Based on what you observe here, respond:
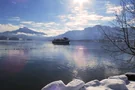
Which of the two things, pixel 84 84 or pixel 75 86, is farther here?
pixel 84 84

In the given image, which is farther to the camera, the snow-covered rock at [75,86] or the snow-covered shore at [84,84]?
the snow-covered rock at [75,86]

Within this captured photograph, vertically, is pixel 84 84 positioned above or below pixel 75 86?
below

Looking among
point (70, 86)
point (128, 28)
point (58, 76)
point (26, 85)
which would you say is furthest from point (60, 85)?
point (58, 76)

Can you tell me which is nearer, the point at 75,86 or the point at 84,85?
the point at 75,86

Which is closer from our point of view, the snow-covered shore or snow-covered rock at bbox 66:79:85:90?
the snow-covered shore

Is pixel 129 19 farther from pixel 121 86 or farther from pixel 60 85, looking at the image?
pixel 60 85

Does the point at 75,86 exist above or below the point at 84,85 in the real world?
above

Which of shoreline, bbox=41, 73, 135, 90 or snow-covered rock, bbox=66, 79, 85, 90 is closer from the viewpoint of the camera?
shoreline, bbox=41, 73, 135, 90

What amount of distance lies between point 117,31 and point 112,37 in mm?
568

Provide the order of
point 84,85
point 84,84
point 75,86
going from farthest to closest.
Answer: point 84,85 → point 84,84 → point 75,86

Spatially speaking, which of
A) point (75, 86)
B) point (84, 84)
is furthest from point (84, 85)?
point (75, 86)

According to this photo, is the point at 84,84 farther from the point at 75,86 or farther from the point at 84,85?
the point at 75,86

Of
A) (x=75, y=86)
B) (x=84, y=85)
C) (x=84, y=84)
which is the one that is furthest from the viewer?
(x=84, y=85)

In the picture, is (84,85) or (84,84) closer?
(84,84)
